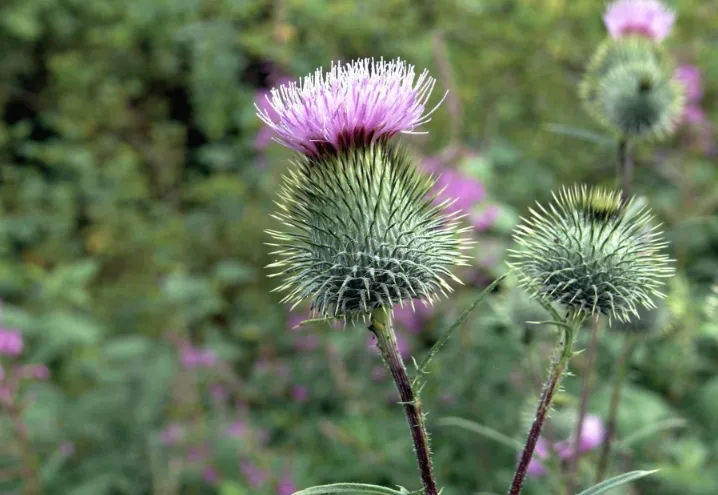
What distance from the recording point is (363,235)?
6.49ft

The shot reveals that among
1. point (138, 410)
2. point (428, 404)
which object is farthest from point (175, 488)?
point (428, 404)

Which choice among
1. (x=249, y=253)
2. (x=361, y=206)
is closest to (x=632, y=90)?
(x=361, y=206)

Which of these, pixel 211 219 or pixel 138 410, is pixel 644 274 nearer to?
pixel 138 410

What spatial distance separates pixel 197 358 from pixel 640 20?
11.9 ft

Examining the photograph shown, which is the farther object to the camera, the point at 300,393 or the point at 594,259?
the point at 300,393

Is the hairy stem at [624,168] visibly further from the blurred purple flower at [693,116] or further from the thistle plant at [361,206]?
the blurred purple flower at [693,116]

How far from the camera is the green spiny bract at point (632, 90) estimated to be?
3.13m

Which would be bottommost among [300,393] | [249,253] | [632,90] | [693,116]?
[300,393]

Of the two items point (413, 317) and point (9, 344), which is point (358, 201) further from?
point (413, 317)

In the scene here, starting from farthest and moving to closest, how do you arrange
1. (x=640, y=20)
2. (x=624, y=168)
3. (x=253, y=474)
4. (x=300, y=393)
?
(x=300, y=393)
(x=253, y=474)
(x=640, y=20)
(x=624, y=168)

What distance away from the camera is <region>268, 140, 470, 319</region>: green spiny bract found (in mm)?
1906

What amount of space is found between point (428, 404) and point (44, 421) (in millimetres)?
2581

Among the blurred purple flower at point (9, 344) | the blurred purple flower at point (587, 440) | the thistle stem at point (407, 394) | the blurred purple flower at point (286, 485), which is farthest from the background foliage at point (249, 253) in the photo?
the thistle stem at point (407, 394)

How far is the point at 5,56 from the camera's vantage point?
906 cm
